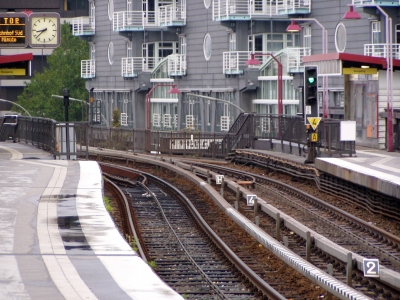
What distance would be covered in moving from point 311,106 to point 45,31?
970 centimetres

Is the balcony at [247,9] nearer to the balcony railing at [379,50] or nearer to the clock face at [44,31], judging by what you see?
the balcony railing at [379,50]

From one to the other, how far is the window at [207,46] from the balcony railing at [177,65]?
2.09 metres

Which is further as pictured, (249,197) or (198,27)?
(198,27)

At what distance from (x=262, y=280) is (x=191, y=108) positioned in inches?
1955

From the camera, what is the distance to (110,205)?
891 inches

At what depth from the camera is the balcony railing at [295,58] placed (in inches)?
1967

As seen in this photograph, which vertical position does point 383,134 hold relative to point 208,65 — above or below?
below

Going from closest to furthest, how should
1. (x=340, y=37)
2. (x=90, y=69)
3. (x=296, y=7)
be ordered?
(x=340, y=37) < (x=296, y=7) < (x=90, y=69)

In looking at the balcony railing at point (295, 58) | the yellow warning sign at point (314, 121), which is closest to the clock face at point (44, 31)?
the yellow warning sign at point (314, 121)

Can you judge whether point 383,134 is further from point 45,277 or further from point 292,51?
point 45,277

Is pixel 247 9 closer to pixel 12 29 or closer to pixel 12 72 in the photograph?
pixel 12 72

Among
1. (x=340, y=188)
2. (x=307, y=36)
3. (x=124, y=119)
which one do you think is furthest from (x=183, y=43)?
(x=340, y=188)

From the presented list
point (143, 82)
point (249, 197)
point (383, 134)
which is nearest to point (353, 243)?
point (249, 197)

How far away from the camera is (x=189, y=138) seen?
138ft
